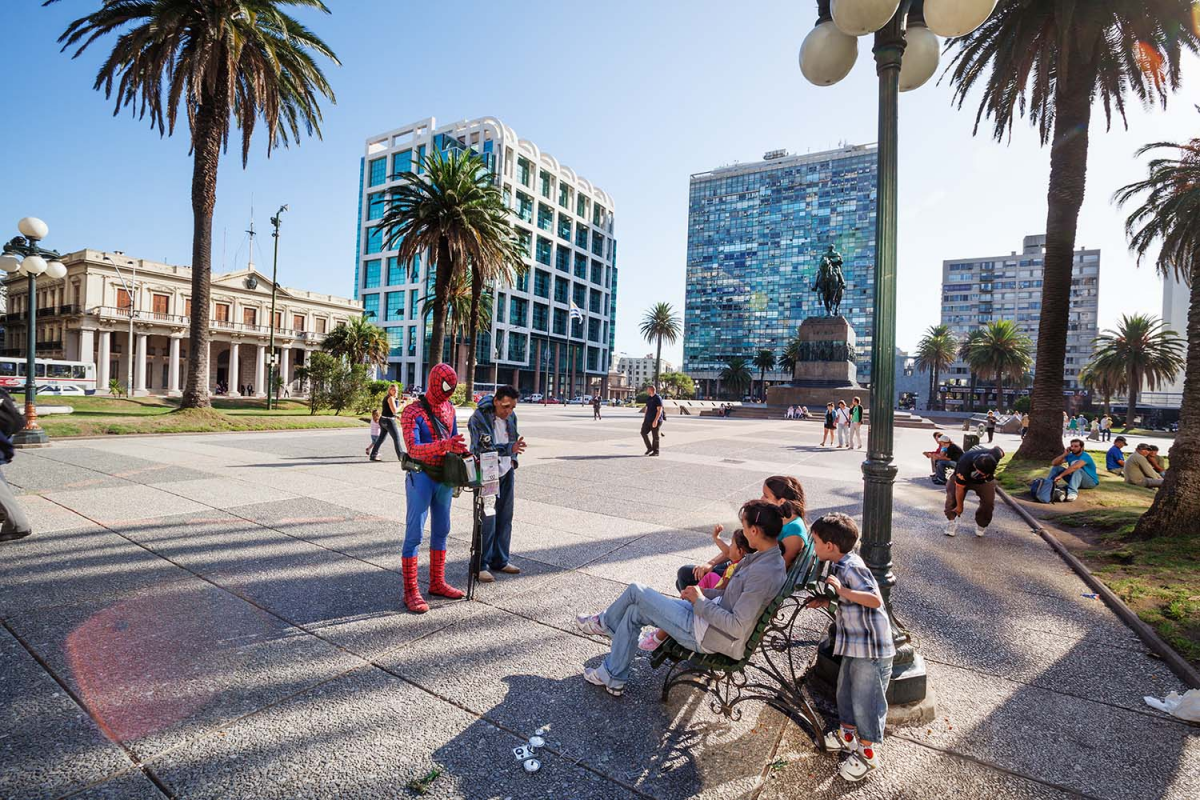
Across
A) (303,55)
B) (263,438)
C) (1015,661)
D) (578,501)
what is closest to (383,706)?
(1015,661)

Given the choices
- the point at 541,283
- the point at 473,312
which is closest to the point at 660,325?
the point at 541,283

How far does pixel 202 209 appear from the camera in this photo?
17.9 metres

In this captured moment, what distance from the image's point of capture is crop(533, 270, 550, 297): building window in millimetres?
83812

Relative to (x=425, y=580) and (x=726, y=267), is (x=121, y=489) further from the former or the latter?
(x=726, y=267)

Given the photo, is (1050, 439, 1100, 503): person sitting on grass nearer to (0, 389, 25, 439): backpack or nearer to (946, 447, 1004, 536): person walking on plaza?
(946, 447, 1004, 536): person walking on plaza

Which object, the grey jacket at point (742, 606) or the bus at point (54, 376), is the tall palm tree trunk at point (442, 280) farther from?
the bus at point (54, 376)

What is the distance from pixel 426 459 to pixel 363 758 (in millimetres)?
1978

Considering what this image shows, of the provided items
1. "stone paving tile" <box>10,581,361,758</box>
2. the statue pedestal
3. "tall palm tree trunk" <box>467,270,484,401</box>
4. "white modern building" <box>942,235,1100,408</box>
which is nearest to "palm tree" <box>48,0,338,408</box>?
"tall palm tree trunk" <box>467,270,484,401</box>

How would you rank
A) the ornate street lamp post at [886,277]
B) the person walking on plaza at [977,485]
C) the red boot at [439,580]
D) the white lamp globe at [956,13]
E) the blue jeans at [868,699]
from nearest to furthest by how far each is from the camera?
the blue jeans at [868,699] → the ornate street lamp post at [886,277] → the white lamp globe at [956,13] → the red boot at [439,580] → the person walking on plaza at [977,485]

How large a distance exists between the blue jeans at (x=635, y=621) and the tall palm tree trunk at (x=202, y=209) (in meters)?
19.6

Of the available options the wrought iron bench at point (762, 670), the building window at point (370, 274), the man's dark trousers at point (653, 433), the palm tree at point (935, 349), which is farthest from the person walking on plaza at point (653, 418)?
the palm tree at point (935, 349)

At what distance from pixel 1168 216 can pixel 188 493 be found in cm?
3493

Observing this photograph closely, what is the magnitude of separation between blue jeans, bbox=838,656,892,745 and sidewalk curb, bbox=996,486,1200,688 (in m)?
2.32

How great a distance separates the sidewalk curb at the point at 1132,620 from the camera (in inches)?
135
